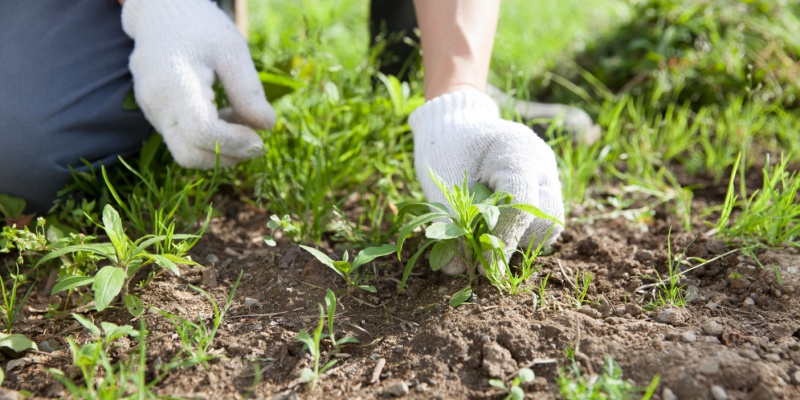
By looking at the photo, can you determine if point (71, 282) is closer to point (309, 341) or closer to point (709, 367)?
point (309, 341)

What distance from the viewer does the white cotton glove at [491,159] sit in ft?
4.65

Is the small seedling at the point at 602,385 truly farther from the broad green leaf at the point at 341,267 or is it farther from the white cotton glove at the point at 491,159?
the broad green leaf at the point at 341,267

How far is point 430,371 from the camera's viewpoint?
1.25 meters

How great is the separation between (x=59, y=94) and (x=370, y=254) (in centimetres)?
98

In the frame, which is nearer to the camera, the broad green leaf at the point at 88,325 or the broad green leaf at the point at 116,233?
the broad green leaf at the point at 88,325

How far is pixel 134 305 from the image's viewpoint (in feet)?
4.49

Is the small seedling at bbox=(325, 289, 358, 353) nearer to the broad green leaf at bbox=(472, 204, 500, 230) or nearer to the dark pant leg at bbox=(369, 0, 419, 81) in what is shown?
the broad green leaf at bbox=(472, 204, 500, 230)

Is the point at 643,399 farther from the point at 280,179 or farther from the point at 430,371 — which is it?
the point at 280,179

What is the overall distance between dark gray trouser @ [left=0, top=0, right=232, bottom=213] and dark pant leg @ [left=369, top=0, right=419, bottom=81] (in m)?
0.94

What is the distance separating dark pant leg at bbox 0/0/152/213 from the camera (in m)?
1.72

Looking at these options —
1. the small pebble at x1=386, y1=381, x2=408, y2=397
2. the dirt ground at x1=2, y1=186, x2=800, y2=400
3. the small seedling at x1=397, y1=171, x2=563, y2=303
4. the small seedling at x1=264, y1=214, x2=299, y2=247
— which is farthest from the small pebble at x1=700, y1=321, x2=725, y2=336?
the small seedling at x1=264, y1=214, x2=299, y2=247

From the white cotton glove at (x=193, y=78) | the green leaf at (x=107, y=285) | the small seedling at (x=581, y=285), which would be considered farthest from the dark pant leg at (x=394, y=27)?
the green leaf at (x=107, y=285)

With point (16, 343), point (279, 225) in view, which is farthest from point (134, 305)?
point (279, 225)

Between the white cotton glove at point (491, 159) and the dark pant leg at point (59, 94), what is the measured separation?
830 millimetres
